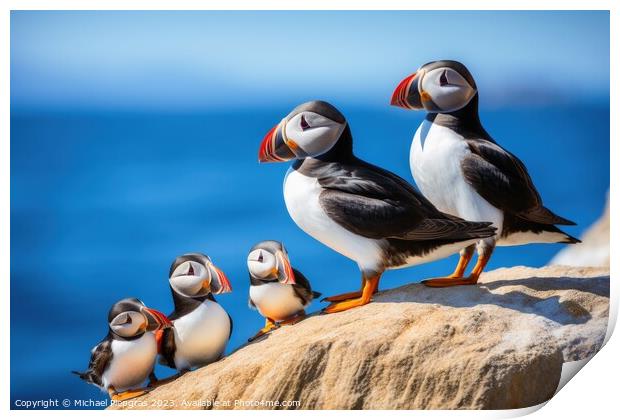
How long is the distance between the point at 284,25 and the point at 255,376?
1548mm

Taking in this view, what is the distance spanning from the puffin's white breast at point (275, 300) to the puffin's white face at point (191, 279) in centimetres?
21

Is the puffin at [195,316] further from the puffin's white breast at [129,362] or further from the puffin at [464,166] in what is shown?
the puffin at [464,166]

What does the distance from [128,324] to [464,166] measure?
5.28ft

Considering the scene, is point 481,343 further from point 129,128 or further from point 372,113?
point 129,128

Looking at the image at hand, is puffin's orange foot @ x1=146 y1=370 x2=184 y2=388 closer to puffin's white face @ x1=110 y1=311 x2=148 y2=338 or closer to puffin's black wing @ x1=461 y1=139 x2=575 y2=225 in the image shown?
puffin's white face @ x1=110 y1=311 x2=148 y2=338

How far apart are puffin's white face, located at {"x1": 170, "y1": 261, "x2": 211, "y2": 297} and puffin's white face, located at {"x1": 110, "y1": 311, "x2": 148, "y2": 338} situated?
0.21 metres

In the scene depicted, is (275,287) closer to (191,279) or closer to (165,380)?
(191,279)

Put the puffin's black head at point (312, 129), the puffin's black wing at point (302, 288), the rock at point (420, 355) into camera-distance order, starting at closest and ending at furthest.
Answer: the rock at point (420, 355) → the puffin's black head at point (312, 129) → the puffin's black wing at point (302, 288)

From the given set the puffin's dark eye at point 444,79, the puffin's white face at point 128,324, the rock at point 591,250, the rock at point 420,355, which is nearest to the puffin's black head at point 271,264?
the rock at point 420,355

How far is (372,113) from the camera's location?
4344 millimetres

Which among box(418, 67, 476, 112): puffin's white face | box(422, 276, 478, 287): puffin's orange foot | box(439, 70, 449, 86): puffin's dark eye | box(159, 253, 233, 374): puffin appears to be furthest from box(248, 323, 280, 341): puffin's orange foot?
box(439, 70, 449, 86): puffin's dark eye

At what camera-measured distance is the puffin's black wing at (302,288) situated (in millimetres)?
4383

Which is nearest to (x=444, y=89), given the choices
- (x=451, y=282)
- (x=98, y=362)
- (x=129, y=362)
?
(x=451, y=282)
